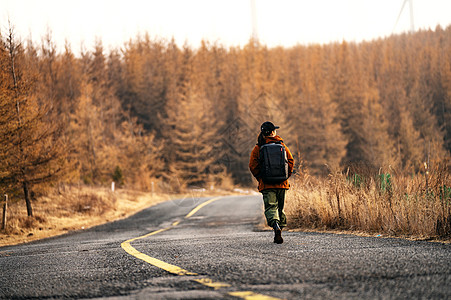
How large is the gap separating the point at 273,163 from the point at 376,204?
2.97 meters

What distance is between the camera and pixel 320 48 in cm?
9212

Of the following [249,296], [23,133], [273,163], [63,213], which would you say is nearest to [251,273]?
[249,296]

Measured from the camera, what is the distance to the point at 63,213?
832 inches

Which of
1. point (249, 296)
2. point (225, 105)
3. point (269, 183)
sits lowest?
point (249, 296)

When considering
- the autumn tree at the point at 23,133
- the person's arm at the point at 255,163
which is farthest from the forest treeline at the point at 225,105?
the person's arm at the point at 255,163

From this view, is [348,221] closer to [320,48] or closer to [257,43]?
[257,43]

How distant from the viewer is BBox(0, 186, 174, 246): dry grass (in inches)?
644

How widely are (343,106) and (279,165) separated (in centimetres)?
6624

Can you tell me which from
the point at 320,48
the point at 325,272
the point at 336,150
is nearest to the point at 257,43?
the point at 320,48

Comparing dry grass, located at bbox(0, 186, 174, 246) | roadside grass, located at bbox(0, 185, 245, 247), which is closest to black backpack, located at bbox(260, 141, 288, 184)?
roadside grass, located at bbox(0, 185, 245, 247)

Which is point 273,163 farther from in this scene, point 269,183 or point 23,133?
point 23,133

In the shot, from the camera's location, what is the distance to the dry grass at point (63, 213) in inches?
644

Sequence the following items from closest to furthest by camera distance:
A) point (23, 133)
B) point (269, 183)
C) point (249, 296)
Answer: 1. point (249, 296)
2. point (269, 183)
3. point (23, 133)

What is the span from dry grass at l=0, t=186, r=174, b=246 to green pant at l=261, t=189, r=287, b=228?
10.0 m
